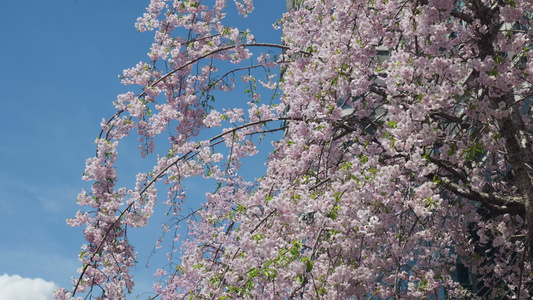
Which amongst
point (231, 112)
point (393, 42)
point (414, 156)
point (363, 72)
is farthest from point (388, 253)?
point (231, 112)

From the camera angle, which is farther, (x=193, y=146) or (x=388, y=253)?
(x=193, y=146)

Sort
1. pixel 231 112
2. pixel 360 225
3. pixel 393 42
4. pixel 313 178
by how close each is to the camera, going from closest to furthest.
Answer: pixel 360 225 → pixel 313 178 → pixel 393 42 → pixel 231 112

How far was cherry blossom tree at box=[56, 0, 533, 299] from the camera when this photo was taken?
6242mm

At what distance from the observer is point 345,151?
344 inches

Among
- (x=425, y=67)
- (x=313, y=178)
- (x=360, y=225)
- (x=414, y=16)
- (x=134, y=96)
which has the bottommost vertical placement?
(x=360, y=225)

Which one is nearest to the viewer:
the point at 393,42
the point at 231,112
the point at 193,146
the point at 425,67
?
the point at 425,67

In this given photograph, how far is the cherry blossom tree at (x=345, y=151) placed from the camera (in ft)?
20.5

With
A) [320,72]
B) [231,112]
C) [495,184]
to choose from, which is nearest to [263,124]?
[231,112]

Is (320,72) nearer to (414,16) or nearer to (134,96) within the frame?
(414,16)

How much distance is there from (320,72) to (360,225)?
2.26 m

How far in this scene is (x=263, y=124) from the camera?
8.73 meters

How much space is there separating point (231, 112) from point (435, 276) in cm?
395

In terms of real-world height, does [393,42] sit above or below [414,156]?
above

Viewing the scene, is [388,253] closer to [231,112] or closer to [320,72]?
[320,72]
